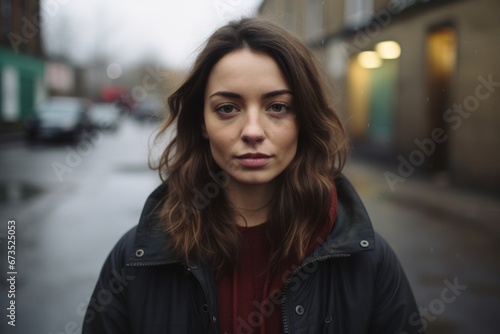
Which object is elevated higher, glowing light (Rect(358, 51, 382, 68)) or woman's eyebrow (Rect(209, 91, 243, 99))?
glowing light (Rect(358, 51, 382, 68))

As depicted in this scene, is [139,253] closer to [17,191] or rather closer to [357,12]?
[17,191]

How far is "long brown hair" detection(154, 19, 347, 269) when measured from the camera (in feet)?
5.80

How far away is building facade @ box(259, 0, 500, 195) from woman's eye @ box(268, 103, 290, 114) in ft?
18.1

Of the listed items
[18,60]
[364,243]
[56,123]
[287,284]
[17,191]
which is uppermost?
[18,60]

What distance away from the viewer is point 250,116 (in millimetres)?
1722

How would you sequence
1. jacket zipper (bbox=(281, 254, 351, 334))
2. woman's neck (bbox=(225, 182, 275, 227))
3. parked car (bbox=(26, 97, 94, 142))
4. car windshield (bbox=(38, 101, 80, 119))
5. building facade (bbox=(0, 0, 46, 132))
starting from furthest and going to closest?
building facade (bbox=(0, 0, 46, 132))
car windshield (bbox=(38, 101, 80, 119))
parked car (bbox=(26, 97, 94, 142))
woman's neck (bbox=(225, 182, 275, 227))
jacket zipper (bbox=(281, 254, 351, 334))

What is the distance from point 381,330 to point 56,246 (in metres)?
5.36

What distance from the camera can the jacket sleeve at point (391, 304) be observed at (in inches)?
69.6

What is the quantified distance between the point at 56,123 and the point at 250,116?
21.5 meters

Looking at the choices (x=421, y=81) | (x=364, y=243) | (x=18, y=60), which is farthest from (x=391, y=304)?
(x=18, y=60)

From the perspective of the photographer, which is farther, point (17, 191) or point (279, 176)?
point (17, 191)

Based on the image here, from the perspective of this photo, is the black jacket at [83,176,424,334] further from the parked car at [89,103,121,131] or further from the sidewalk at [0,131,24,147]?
the parked car at [89,103,121,131]

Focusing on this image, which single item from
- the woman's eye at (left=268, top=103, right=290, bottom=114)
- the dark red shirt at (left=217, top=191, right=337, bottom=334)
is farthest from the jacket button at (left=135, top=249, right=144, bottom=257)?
the woman's eye at (left=268, top=103, right=290, bottom=114)

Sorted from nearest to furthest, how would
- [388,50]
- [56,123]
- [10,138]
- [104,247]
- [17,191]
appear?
1. [104,247]
2. [17,191]
3. [388,50]
4. [56,123]
5. [10,138]
